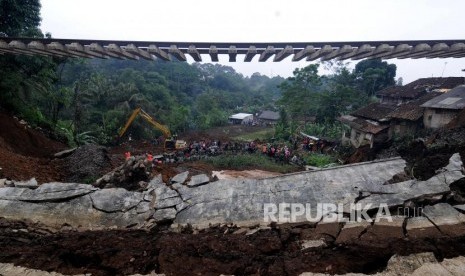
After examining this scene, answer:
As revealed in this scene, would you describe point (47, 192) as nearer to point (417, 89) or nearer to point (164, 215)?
point (164, 215)

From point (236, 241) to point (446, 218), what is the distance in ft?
9.77

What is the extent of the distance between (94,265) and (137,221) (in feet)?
3.81

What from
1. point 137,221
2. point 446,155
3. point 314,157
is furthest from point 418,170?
point 314,157

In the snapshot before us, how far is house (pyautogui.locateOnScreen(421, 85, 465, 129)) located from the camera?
13.3 meters

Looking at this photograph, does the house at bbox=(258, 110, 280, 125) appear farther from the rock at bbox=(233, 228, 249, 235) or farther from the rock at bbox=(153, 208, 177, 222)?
the rock at bbox=(233, 228, 249, 235)

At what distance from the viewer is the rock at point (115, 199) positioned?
5.15m

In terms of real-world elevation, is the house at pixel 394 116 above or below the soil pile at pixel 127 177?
below

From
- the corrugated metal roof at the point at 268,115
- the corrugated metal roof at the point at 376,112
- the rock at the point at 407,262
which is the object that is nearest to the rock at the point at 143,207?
the rock at the point at 407,262

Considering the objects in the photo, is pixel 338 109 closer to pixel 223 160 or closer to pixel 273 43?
pixel 223 160

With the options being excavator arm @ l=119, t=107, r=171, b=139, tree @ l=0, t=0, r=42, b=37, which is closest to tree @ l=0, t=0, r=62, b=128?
tree @ l=0, t=0, r=42, b=37

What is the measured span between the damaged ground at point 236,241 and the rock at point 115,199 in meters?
0.03

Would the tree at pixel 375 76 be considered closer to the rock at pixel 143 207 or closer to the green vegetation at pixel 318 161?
the green vegetation at pixel 318 161

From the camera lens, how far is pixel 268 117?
48969mm

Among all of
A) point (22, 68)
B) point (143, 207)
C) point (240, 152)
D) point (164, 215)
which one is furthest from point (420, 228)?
point (240, 152)
